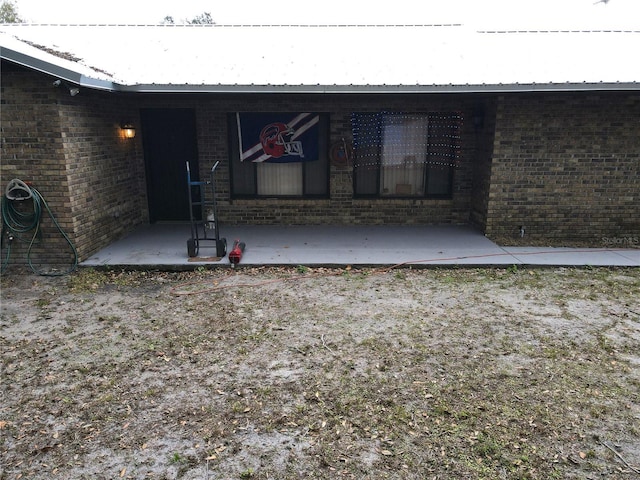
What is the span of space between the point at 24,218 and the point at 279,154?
440 cm

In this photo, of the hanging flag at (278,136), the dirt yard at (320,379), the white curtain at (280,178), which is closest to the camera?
the dirt yard at (320,379)

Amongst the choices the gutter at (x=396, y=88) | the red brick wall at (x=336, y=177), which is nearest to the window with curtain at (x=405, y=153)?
the red brick wall at (x=336, y=177)

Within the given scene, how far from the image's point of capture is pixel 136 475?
291cm

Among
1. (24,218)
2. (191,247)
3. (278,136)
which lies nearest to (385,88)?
(278,136)

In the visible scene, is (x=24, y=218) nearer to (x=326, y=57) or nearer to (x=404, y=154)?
(x=326, y=57)

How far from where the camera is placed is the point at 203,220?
360 inches

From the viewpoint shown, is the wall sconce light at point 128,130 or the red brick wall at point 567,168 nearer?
the red brick wall at point 567,168

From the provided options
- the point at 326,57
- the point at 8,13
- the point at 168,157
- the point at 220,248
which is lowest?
the point at 220,248

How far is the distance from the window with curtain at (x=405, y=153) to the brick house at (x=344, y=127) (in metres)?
0.03

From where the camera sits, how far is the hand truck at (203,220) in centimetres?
676

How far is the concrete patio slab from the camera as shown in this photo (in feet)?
22.5

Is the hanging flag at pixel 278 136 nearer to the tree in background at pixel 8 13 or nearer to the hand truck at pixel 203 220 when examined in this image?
the hand truck at pixel 203 220

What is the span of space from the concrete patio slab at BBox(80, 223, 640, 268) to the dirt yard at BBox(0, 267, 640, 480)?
64cm

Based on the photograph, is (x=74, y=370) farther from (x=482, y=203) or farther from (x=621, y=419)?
(x=482, y=203)
